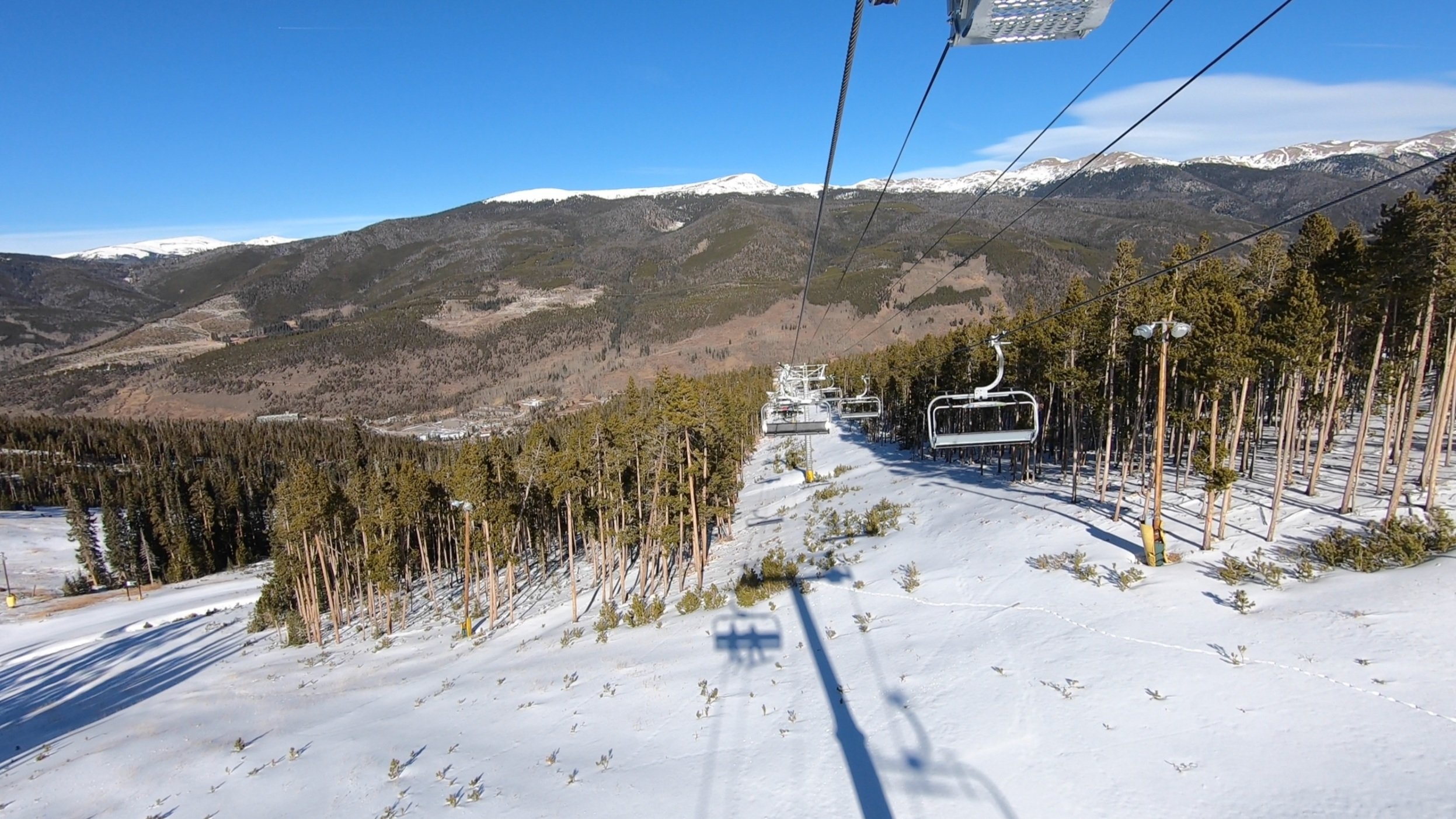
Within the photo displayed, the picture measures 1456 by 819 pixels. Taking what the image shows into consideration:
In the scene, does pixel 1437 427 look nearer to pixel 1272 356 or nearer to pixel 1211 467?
pixel 1272 356

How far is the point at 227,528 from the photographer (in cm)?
7288

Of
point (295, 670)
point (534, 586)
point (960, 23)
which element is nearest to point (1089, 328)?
point (960, 23)

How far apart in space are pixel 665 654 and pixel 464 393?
197033mm

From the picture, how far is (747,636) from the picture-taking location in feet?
57.1

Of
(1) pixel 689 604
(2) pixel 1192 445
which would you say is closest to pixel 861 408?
(2) pixel 1192 445

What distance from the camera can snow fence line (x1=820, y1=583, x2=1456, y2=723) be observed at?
9.16 m

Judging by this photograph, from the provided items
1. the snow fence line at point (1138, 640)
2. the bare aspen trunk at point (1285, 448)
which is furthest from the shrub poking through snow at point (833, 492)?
the bare aspen trunk at point (1285, 448)

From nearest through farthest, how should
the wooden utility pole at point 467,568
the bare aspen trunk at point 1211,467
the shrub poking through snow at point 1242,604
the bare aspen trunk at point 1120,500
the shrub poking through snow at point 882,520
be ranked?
the shrub poking through snow at point 1242,604 → the bare aspen trunk at point 1211,467 → the bare aspen trunk at point 1120,500 → the shrub poking through snow at point 882,520 → the wooden utility pole at point 467,568

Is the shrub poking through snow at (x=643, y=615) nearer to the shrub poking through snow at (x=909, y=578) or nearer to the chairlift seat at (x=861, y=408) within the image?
the shrub poking through snow at (x=909, y=578)

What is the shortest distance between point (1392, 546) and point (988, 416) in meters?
33.4

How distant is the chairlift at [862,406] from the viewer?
25.6m

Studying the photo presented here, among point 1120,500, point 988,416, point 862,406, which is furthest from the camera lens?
point 862,406

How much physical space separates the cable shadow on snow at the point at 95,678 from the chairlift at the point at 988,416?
3150 centimetres

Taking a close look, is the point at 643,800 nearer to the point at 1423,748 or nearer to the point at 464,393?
the point at 1423,748
